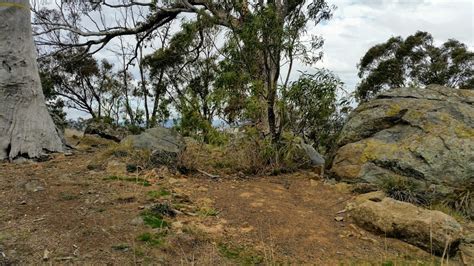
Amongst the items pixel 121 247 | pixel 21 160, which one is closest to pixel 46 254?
pixel 121 247

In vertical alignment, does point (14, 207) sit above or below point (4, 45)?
below

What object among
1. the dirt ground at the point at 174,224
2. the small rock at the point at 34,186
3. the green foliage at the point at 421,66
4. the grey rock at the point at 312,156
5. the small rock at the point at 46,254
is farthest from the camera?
the green foliage at the point at 421,66

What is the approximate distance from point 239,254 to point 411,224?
166 cm

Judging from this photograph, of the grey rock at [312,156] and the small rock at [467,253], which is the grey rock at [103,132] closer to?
the grey rock at [312,156]

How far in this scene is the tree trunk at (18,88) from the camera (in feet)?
20.3

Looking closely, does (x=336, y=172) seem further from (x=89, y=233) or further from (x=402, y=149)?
(x=89, y=233)

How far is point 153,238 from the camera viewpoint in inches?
142

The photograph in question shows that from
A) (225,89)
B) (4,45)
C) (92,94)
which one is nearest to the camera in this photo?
(4,45)

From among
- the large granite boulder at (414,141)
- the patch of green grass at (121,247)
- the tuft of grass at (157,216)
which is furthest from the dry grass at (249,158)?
the patch of green grass at (121,247)

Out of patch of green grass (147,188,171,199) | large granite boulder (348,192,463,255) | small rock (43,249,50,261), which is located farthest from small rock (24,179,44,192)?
large granite boulder (348,192,463,255)

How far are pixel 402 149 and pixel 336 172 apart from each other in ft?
3.08

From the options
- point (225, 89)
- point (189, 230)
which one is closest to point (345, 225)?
point (189, 230)

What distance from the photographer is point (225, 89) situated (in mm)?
6648

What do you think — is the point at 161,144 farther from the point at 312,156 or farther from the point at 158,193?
the point at 312,156
